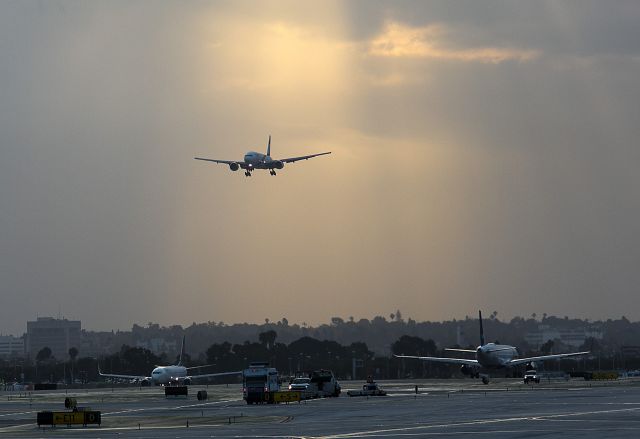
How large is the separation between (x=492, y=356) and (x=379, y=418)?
105478 millimetres

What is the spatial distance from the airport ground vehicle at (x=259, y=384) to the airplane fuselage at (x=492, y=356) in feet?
216

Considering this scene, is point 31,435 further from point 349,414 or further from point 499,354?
point 499,354

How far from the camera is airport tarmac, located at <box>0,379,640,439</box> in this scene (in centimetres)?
7550

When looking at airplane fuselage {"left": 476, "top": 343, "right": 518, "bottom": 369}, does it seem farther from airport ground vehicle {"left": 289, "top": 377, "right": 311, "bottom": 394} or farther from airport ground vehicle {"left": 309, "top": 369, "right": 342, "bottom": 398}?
airport ground vehicle {"left": 309, "top": 369, "right": 342, "bottom": 398}

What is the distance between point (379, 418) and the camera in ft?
297

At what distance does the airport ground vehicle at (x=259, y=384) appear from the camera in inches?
4900

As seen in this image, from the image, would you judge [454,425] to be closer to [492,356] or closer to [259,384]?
[259,384]

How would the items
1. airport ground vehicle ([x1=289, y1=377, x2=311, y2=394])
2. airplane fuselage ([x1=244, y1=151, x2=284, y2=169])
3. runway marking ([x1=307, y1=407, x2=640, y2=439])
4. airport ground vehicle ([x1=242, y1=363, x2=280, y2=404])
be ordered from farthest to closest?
airplane fuselage ([x1=244, y1=151, x2=284, y2=169]) < airport ground vehicle ([x1=289, y1=377, x2=311, y2=394]) < airport ground vehicle ([x1=242, y1=363, x2=280, y2=404]) < runway marking ([x1=307, y1=407, x2=640, y2=439])

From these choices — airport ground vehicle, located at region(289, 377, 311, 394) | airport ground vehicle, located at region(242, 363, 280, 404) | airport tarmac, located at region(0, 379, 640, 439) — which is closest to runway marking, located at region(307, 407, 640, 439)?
airport tarmac, located at region(0, 379, 640, 439)

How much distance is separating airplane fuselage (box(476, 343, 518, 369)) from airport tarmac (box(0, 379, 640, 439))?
62674mm


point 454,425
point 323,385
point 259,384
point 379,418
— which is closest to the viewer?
point 454,425

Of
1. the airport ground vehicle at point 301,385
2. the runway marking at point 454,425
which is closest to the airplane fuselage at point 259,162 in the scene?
A: the airport ground vehicle at point 301,385

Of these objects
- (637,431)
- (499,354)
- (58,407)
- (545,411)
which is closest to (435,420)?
(545,411)

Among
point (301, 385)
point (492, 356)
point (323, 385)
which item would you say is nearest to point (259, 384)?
point (323, 385)
